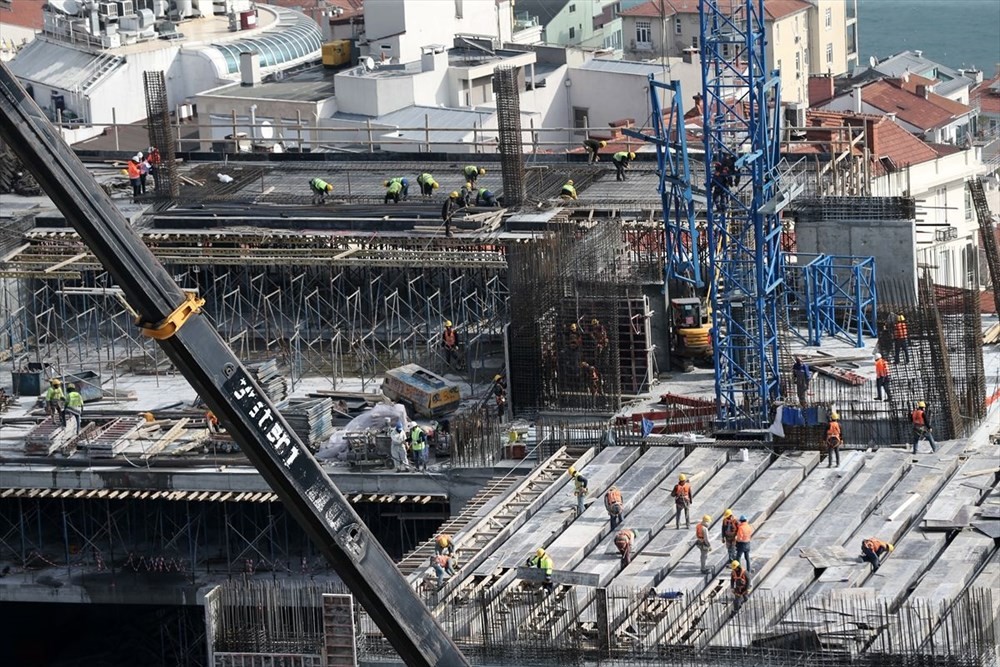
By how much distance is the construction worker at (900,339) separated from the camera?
69.2 metres

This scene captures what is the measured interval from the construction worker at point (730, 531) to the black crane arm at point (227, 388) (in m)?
23.4

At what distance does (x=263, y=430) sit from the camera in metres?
31.3

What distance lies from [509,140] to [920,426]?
20.6 metres

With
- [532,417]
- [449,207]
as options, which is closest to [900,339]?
[532,417]

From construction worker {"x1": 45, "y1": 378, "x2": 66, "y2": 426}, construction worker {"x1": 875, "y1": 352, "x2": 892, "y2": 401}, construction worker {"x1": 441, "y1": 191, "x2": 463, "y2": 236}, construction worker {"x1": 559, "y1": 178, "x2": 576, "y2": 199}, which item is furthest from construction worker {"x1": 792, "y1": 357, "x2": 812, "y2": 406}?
construction worker {"x1": 45, "y1": 378, "x2": 66, "y2": 426}

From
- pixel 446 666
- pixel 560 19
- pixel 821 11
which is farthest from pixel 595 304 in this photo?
pixel 560 19

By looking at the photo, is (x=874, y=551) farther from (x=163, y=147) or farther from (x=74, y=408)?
(x=163, y=147)

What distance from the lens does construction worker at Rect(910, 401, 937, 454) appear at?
64562 millimetres

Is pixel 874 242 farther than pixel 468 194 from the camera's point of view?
No

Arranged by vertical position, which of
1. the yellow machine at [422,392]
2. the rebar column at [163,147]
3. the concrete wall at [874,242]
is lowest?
the yellow machine at [422,392]

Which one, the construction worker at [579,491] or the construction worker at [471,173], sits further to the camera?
the construction worker at [471,173]

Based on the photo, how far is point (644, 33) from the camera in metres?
158

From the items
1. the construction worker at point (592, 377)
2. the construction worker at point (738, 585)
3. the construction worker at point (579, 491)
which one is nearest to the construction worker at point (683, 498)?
the construction worker at point (579, 491)

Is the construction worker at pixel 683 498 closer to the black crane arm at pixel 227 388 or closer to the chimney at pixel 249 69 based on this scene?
the black crane arm at pixel 227 388
